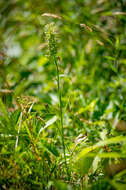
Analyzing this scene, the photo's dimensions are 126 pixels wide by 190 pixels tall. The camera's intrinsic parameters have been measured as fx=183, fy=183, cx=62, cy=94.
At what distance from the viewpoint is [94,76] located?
41.3 inches

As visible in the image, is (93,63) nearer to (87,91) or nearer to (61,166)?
(87,91)

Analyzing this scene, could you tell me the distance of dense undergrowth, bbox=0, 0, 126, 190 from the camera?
35 cm

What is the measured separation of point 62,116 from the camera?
1.52 ft

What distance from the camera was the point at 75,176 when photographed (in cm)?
39

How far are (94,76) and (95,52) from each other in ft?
0.69

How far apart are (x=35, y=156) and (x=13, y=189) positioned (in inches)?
2.7

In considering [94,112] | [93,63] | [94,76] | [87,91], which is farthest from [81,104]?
[93,63]

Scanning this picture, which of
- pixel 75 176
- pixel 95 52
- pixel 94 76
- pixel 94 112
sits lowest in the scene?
pixel 75 176

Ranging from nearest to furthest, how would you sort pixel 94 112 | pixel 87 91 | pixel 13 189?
pixel 13 189, pixel 94 112, pixel 87 91

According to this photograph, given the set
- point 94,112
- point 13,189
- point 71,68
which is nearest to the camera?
point 13,189

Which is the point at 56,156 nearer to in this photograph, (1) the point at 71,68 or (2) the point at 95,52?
(1) the point at 71,68

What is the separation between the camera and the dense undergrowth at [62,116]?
0.35 meters

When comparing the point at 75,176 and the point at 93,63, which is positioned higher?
the point at 93,63

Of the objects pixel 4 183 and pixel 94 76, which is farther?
pixel 94 76
